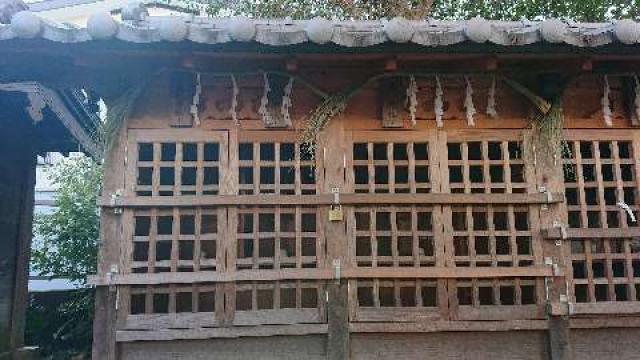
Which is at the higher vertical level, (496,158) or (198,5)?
(198,5)

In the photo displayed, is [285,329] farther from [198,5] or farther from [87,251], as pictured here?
[198,5]

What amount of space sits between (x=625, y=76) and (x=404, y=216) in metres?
2.90

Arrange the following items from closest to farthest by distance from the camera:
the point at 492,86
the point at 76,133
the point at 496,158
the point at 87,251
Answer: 1. the point at 492,86
2. the point at 496,158
3. the point at 76,133
4. the point at 87,251

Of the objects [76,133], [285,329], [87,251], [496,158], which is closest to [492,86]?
[496,158]

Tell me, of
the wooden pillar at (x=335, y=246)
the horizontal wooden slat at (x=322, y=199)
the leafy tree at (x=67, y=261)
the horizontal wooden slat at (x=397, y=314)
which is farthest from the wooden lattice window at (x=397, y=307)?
the leafy tree at (x=67, y=261)

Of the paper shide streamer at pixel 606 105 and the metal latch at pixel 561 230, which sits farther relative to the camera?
the paper shide streamer at pixel 606 105

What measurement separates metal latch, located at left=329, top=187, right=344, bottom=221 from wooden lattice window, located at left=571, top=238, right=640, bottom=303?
2.51m

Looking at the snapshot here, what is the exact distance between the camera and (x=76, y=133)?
7469mm

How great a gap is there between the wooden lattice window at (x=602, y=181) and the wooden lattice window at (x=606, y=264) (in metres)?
0.21

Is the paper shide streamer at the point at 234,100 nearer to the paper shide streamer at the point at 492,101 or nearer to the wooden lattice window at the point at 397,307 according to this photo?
the wooden lattice window at the point at 397,307

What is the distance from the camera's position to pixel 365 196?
541 centimetres

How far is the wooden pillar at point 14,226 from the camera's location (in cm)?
822

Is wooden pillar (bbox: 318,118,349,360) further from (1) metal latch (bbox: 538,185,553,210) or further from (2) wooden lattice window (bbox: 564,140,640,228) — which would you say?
(2) wooden lattice window (bbox: 564,140,640,228)

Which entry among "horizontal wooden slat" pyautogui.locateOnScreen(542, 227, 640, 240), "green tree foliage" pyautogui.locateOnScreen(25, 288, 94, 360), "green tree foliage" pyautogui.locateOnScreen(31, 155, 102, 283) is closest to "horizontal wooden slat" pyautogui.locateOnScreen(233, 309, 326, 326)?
"horizontal wooden slat" pyautogui.locateOnScreen(542, 227, 640, 240)
